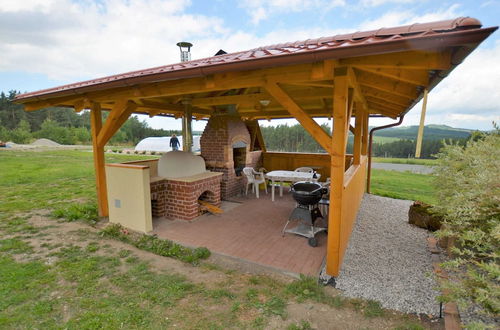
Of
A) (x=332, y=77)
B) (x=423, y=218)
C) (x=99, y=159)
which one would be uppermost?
(x=332, y=77)

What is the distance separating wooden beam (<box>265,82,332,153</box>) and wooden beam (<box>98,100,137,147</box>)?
3104 millimetres

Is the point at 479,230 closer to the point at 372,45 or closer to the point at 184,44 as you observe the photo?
the point at 372,45

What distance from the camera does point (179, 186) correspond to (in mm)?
5168

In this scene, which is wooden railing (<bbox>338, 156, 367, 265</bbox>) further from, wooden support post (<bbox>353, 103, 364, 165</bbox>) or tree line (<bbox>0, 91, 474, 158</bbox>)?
tree line (<bbox>0, 91, 474, 158</bbox>)

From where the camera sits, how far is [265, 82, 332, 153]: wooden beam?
2.95m

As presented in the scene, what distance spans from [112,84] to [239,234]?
11.1 feet

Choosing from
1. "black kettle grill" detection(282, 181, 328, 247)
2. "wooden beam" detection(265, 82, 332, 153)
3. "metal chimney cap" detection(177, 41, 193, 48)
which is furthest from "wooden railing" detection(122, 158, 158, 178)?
"wooden beam" detection(265, 82, 332, 153)

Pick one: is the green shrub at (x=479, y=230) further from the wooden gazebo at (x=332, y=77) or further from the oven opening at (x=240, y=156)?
the oven opening at (x=240, y=156)

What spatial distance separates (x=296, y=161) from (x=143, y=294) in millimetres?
7334

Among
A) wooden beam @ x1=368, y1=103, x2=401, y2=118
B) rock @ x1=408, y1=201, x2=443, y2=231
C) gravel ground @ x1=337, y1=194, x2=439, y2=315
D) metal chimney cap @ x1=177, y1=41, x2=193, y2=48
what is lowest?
gravel ground @ x1=337, y1=194, x2=439, y2=315

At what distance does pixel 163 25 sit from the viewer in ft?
27.0

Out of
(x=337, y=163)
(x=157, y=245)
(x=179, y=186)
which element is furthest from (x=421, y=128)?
(x=179, y=186)

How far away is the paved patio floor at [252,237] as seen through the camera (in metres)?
3.53

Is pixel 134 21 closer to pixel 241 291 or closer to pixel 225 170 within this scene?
pixel 225 170
